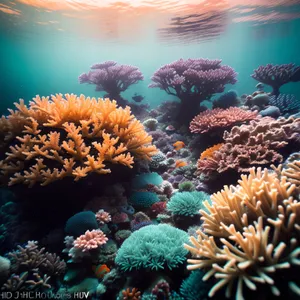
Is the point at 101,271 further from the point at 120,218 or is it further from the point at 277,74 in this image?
the point at 277,74

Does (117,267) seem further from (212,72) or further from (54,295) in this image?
(212,72)

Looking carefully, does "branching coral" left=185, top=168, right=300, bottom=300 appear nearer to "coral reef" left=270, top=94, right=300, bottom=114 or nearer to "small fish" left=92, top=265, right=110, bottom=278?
"small fish" left=92, top=265, right=110, bottom=278

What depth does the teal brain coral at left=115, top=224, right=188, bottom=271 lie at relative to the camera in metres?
2.60

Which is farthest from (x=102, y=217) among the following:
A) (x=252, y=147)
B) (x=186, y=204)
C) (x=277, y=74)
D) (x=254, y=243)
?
(x=277, y=74)

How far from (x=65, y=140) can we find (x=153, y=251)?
2.75 metres

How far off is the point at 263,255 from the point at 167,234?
149cm

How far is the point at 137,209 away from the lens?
4227 mm

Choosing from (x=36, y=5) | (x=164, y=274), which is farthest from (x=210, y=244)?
(x=36, y=5)

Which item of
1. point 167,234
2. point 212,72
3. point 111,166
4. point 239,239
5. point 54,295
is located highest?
point 212,72

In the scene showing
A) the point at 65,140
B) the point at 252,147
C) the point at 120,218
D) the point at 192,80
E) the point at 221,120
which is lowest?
the point at 120,218

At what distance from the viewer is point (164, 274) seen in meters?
2.63

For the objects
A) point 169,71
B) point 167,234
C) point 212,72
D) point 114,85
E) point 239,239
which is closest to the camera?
point 239,239

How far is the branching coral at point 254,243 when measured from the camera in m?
1.70

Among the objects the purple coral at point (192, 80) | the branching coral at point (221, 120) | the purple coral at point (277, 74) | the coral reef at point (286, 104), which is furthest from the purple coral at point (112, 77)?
the coral reef at point (286, 104)
